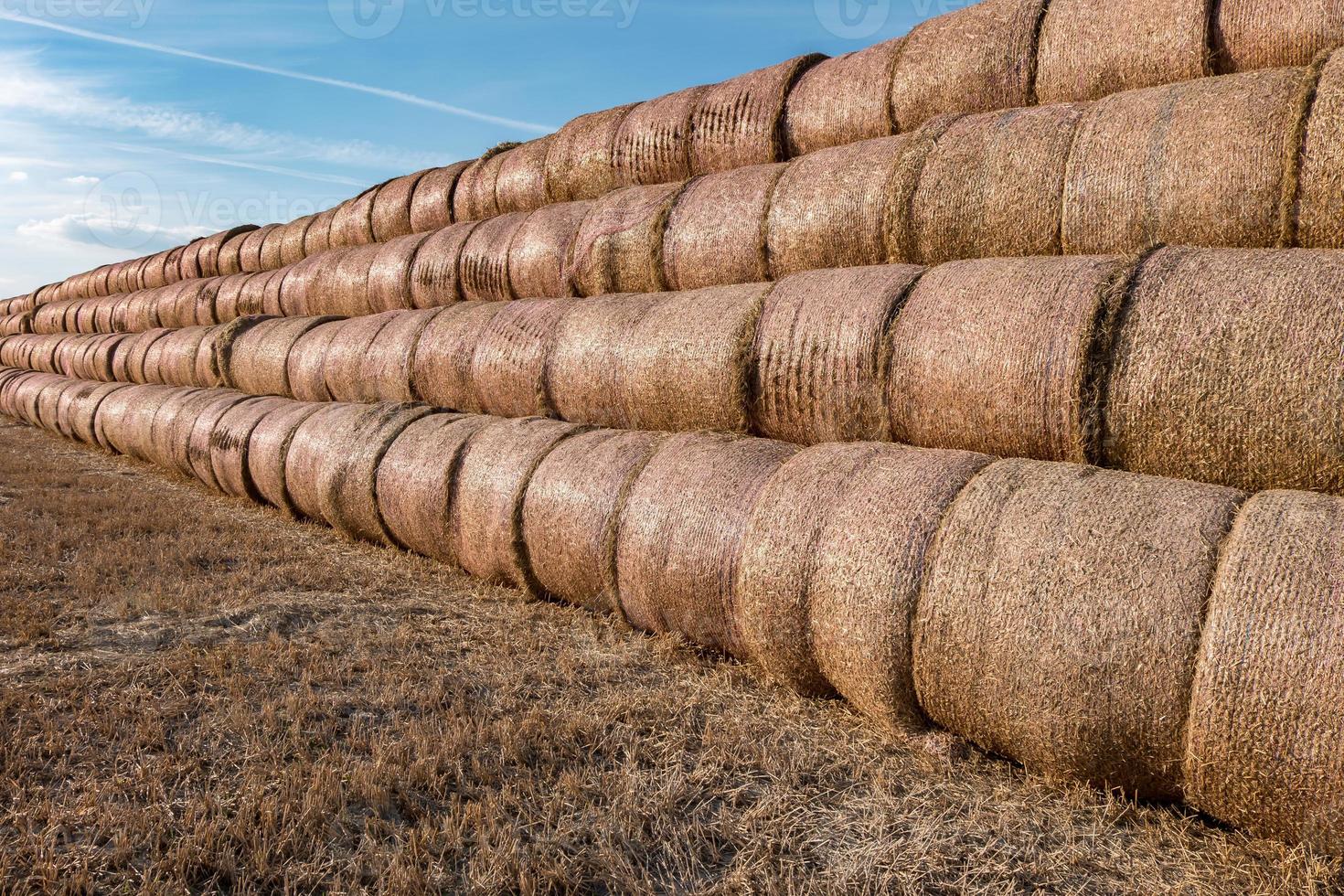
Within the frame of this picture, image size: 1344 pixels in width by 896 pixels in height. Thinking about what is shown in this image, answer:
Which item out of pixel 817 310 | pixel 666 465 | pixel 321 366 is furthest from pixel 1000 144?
pixel 321 366

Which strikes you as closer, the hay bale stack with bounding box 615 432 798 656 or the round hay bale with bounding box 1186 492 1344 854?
the round hay bale with bounding box 1186 492 1344 854

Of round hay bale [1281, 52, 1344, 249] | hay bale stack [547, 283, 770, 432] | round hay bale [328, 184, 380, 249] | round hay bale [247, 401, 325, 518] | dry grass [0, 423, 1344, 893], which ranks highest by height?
round hay bale [328, 184, 380, 249]

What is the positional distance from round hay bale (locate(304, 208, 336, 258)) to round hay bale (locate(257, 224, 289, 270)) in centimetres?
73

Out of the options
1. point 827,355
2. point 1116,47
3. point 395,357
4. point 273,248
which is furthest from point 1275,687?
point 273,248

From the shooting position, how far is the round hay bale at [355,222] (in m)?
9.72

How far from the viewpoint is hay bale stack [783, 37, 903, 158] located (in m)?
5.24

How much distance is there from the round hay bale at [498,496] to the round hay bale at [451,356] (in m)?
1.00

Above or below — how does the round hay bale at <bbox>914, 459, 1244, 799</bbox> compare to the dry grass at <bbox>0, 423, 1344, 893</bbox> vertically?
above

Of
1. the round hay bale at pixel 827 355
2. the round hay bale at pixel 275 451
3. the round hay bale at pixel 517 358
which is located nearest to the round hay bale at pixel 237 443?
the round hay bale at pixel 275 451

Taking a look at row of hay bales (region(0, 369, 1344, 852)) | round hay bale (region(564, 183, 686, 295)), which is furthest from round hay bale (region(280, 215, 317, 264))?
row of hay bales (region(0, 369, 1344, 852))

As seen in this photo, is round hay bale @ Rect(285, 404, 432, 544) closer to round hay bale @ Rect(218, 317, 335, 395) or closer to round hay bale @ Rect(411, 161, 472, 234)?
round hay bale @ Rect(218, 317, 335, 395)

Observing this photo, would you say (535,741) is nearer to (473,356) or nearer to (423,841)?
(423,841)

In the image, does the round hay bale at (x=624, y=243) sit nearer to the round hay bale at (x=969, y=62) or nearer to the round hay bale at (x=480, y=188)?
the round hay bale at (x=969, y=62)

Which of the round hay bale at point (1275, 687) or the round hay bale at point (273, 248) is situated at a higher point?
the round hay bale at point (273, 248)
